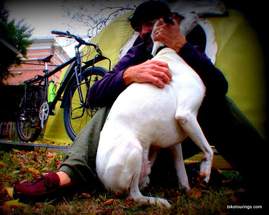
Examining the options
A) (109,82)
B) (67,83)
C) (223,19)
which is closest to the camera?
(109,82)

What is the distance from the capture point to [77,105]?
117 inches

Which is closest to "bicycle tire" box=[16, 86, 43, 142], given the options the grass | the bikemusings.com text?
the grass

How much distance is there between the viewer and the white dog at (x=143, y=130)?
4.45 ft

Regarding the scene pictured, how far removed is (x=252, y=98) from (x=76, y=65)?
1.42 metres

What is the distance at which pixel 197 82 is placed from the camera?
1.53m

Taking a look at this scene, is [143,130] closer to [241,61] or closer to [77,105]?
[241,61]

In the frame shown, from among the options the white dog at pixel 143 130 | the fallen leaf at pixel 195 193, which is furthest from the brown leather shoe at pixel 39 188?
the fallen leaf at pixel 195 193

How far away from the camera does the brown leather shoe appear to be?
4.53ft

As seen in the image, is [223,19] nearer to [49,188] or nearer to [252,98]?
[252,98]

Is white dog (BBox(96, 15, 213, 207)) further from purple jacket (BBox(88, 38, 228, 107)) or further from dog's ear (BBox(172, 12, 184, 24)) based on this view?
dog's ear (BBox(172, 12, 184, 24))

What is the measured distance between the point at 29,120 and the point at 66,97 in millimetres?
980

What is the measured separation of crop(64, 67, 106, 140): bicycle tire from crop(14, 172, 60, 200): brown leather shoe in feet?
4.12

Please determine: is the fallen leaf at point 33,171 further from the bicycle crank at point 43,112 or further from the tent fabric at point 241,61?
the bicycle crank at point 43,112

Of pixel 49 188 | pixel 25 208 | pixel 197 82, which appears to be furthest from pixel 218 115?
pixel 25 208
